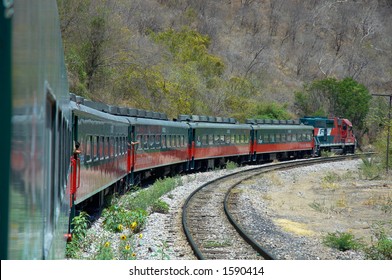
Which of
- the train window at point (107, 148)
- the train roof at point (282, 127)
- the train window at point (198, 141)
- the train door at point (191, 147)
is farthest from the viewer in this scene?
the train roof at point (282, 127)

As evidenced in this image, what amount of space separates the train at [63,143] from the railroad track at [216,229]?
2.05 metres

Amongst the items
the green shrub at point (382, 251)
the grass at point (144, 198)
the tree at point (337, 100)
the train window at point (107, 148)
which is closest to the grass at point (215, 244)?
the green shrub at point (382, 251)

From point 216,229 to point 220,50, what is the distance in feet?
212

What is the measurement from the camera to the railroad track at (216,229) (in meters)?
11.6

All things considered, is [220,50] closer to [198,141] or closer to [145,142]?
[198,141]

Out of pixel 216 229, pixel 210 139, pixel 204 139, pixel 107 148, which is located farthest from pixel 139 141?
pixel 210 139

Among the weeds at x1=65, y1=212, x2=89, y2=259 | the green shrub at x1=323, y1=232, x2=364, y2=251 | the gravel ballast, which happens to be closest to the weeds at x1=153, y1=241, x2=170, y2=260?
the gravel ballast

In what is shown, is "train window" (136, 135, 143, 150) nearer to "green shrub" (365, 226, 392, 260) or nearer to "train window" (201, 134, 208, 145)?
"train window" (201, 134, 208, 145)

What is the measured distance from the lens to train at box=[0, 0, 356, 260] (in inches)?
93.0

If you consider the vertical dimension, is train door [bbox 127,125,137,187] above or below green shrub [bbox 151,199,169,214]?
above

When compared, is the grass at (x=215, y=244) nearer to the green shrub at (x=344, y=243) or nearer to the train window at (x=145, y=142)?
the green shrub at (x=344, y=243)

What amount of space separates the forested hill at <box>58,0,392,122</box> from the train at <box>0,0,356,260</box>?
25.6 feet

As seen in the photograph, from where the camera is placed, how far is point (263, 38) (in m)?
87.9

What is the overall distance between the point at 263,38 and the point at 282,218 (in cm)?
7242
